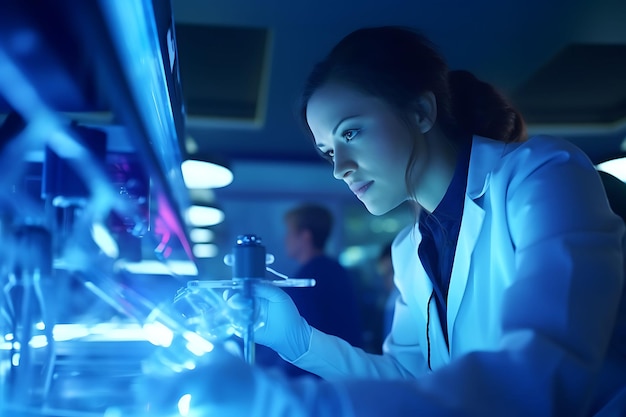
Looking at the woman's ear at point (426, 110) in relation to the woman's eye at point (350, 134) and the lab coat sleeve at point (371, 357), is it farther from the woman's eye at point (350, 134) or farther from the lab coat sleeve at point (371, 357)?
the lab coat sleeve at point (371, 357)

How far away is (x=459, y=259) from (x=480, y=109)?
376 mm

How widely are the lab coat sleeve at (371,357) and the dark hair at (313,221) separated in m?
0.92

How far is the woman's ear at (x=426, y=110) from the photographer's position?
1.14 metres

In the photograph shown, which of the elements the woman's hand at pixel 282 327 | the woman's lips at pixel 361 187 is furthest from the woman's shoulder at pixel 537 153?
the woman's hand at pixel 282 327

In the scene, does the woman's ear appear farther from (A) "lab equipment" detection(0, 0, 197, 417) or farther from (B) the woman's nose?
(A) "lab equipment" detection(0, 0, 197, 417)

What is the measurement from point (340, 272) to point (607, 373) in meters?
1.18

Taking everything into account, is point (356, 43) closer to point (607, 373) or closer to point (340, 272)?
point (607, 373)

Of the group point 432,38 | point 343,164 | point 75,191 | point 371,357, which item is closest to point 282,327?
point 371,357

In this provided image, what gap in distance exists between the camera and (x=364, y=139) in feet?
3.54

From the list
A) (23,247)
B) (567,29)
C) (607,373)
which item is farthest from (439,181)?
(567,29)

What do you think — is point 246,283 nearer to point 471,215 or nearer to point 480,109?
point 471,215

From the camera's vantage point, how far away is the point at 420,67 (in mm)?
1137

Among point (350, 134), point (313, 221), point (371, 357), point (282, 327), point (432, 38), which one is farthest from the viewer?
point (313, 221)

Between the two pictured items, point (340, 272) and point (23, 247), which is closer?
point (23, 247)
